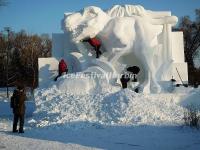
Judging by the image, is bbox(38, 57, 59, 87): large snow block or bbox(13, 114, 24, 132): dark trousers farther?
bbox(38, 57, 59, 87): large snow block

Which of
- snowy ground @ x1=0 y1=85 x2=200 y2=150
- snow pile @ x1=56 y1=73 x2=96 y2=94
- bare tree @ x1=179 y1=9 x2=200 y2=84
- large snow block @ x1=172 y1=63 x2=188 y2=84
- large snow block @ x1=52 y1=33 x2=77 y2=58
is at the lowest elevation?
snowy ground @ x1=0 y1=85 x2=200 y2=150

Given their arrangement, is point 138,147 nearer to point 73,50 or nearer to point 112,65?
point 112,65

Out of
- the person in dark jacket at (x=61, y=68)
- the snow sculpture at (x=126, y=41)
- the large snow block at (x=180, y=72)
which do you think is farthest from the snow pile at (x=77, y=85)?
the large snow block at (x=180, y=72)

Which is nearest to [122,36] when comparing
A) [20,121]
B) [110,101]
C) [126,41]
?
[126,41]

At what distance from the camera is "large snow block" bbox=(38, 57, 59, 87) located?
17438 millimetres

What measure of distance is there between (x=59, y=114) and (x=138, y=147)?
5956 mm

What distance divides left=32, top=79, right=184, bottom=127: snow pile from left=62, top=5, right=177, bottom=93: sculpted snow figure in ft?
5.63

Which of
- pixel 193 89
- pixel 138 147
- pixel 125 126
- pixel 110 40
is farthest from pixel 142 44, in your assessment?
pixel 138 147

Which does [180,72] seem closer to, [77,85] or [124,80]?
[124,80]

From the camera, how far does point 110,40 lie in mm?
16750

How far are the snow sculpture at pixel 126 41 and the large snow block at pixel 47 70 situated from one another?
0.77m

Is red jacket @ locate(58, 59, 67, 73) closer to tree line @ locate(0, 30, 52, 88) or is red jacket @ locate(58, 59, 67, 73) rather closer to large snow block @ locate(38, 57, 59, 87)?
large snow block @ locate(38, 57, 59, 87)

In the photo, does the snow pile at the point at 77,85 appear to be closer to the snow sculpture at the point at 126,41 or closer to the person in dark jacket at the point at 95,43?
the snow sculpture at the point at 126,41

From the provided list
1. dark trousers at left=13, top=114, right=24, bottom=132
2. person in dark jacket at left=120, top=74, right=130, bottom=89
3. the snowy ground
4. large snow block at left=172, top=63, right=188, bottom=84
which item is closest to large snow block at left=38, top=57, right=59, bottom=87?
the snowy ground
